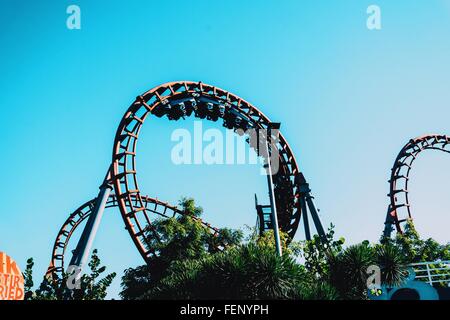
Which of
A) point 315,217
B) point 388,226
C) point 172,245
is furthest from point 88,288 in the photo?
point 388,226

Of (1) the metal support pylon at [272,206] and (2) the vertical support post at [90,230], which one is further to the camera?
(2) the vertical support post at [90,230]

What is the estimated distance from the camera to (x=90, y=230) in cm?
1673

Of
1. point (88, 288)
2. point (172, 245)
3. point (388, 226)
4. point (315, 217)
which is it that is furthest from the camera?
point (388, 226)

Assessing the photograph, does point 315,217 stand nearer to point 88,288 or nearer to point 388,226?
point 388,226

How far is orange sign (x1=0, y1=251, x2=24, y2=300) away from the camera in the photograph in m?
6.62

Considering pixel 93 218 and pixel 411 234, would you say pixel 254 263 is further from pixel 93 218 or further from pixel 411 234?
pixel 411 234

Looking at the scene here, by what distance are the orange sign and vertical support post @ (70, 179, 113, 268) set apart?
8684 millimetres

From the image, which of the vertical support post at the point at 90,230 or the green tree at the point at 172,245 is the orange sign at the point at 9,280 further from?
the green tree at the point at 172,245

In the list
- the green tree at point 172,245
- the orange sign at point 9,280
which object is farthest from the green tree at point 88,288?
the green tree at point 172,245

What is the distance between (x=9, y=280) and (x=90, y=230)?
10239mm

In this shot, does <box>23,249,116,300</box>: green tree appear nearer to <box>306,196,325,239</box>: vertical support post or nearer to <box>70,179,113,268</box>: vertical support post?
<box>70,179,113,268</box>: vertical support post

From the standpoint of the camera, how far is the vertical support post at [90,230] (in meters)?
15.8

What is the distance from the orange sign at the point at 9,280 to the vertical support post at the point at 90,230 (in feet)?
28.5
